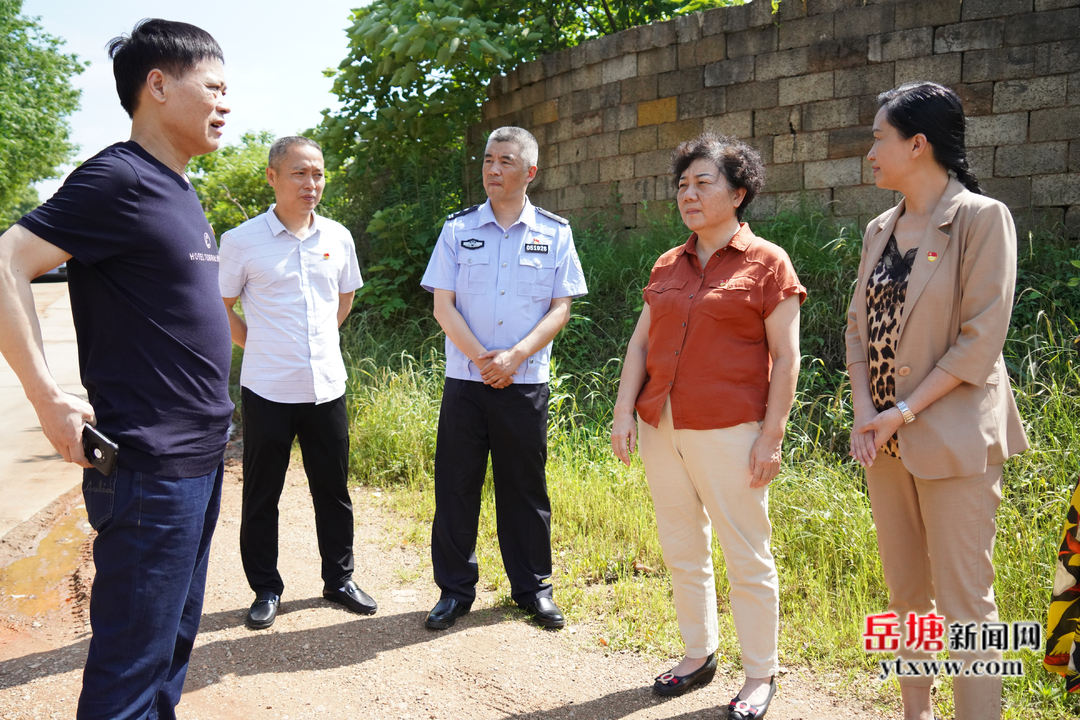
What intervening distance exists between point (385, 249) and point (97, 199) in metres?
6.72

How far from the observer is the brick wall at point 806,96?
5.94 metres

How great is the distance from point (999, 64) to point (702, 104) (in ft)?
7.99

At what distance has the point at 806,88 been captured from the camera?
269 inches

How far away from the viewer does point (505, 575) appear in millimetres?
4070

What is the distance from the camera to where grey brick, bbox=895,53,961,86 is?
6195mm

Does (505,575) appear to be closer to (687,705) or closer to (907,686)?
(687,705)

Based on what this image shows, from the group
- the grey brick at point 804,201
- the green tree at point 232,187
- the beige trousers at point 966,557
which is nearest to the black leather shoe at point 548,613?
the beige trousers at point 966,557

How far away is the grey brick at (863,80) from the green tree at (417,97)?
91.9 inches

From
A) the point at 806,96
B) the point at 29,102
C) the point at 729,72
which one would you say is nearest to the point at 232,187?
the point at 729,72

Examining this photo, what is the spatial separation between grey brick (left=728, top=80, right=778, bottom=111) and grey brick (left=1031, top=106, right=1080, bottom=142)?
80.0 inches

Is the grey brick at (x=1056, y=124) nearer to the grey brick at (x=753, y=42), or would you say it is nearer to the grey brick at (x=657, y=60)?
the grey brick at (x=753, y=42)

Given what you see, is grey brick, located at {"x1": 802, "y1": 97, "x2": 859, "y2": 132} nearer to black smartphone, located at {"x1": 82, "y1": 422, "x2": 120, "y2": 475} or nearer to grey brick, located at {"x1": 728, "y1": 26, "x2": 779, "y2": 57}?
grey brick, located at {"x1": 728, "y1": 26, "x2": 779, "y2": 57}

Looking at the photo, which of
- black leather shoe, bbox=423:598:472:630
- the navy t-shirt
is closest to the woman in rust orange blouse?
black leather shoe, bbox=423:598:472:630

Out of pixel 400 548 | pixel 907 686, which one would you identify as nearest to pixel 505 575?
pixel 400 548
